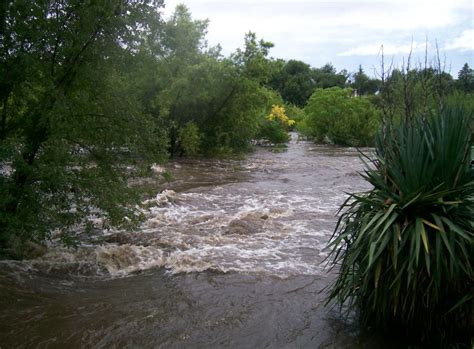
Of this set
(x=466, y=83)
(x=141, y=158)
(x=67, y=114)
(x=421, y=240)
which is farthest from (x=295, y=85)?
(x=421, y=240)

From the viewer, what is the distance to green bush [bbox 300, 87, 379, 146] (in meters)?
36.0

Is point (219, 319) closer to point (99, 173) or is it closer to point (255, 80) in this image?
Result: point (99, 173)

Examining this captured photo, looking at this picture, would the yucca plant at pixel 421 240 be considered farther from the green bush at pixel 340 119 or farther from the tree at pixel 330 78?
the tree at pixel 330 78

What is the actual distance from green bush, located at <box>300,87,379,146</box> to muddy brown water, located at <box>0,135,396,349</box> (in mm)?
25019

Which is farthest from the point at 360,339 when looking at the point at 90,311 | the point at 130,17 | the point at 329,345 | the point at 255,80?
the point at 255,80

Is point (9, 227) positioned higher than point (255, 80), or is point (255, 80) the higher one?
point (255, 80)

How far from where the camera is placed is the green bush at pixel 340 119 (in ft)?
118

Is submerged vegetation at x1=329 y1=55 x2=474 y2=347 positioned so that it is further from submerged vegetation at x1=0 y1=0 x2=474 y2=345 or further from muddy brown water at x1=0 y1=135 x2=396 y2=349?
muddy brown water at x1=0 y1=135 x2=396 y2=349

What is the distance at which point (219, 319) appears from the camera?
569 centimetres

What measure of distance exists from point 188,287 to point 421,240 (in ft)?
12.0

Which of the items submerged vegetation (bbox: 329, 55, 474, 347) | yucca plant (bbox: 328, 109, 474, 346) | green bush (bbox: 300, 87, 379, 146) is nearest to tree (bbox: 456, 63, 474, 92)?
submerged vegetation (bbox: 329, 55, 474, 347)

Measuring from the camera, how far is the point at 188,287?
22.2ft

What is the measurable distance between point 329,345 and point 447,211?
1960 millimetres

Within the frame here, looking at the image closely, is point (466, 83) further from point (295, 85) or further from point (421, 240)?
point (295, 85)
